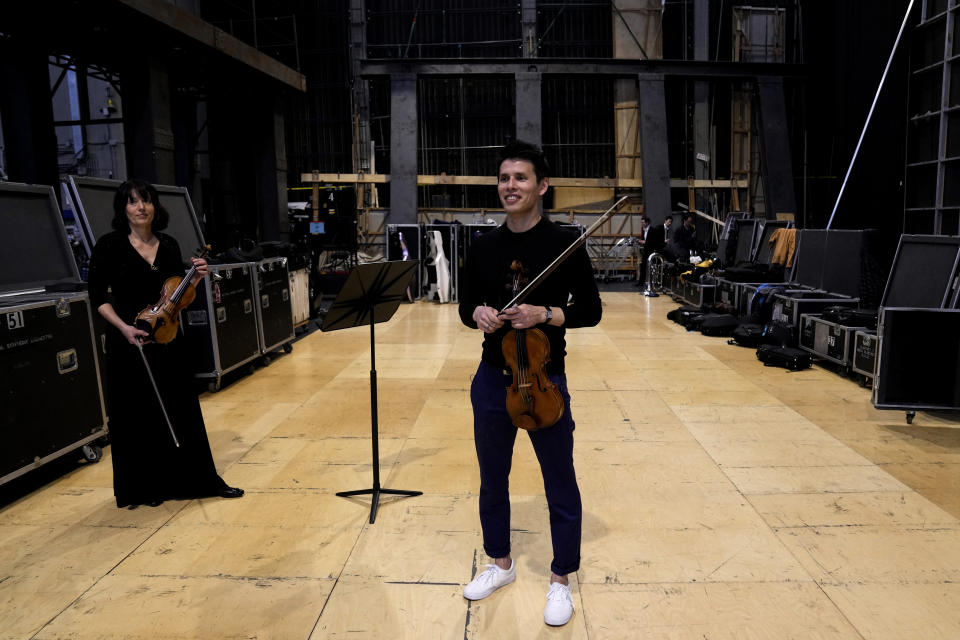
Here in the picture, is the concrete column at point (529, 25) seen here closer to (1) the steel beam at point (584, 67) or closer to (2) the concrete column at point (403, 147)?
(1) the steel beam at point (584, 67)

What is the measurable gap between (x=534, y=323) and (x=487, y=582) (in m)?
1.26

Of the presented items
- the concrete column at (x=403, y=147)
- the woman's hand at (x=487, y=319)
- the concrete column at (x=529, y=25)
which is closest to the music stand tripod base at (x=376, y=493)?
the woman's hand at (x=487, y=319)

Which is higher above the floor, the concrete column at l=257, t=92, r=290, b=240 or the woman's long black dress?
the concrete column at l=257, t=92, r=290, b=240

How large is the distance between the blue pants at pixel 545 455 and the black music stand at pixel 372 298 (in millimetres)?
1174

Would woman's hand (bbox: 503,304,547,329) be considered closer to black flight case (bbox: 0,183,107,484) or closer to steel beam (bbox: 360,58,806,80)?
black flight case (bbox: 0,183,107,484)

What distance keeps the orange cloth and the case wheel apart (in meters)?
8.82

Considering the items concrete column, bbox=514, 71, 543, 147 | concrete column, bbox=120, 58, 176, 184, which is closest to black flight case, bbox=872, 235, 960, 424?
concrete column, bbox=120, 58, 176, 184

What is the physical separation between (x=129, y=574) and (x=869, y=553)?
3.56 meters

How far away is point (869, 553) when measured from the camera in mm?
3391

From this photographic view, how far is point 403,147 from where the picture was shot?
1673cm

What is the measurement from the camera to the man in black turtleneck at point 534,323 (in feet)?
8.43

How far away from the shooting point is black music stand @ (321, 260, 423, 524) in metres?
3.67

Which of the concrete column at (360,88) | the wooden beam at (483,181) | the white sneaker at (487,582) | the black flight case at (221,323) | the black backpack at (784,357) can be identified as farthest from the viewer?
the concrete column at (360,88)

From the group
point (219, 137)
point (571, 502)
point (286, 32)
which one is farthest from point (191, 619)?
point (286, 32)
